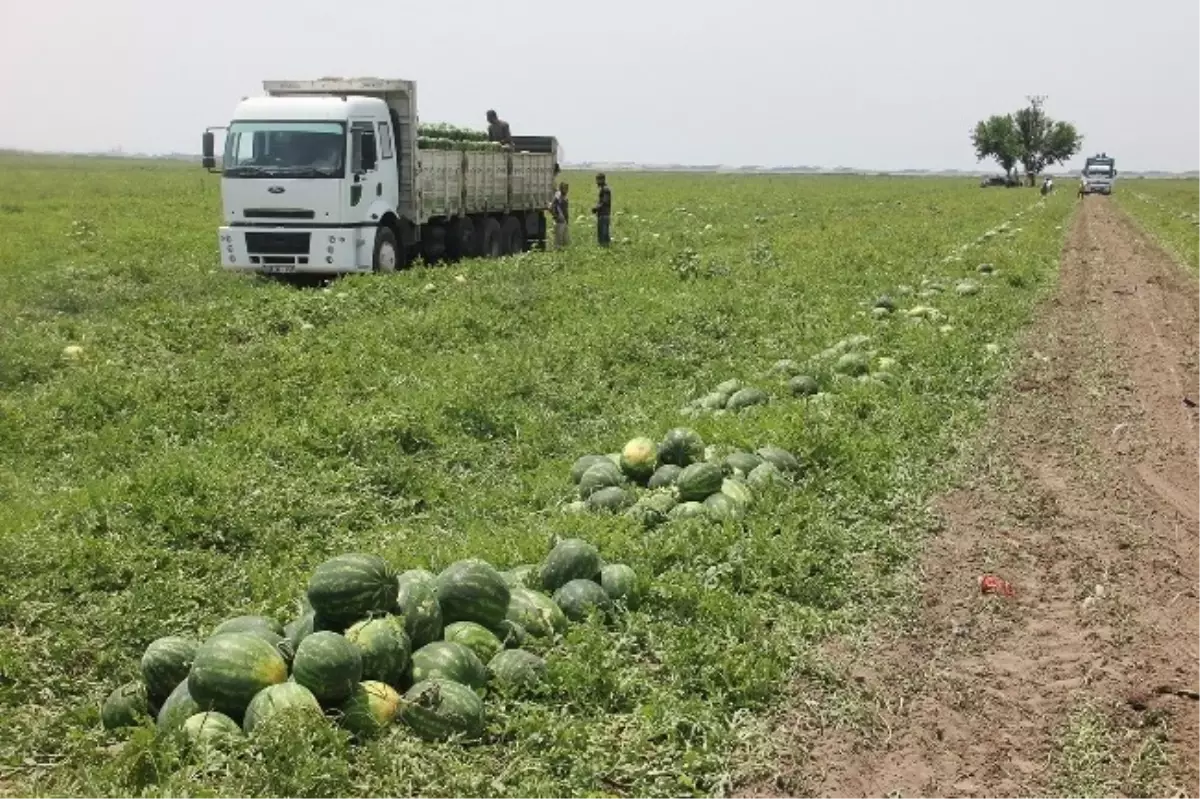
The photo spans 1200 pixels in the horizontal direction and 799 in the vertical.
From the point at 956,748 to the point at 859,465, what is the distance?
12.9ft

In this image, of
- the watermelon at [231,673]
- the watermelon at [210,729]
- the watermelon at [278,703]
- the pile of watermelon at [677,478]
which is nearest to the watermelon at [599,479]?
the pile of watermelon at [677,478]

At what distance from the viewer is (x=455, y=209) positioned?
23.6 metres

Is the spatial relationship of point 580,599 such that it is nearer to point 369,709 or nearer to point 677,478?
point 369,709

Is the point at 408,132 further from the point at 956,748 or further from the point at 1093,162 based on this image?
the point at 1093,162

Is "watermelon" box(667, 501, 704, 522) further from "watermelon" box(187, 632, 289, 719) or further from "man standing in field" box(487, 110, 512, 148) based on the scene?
"man standing in field" box(487, 110, 512, 148)

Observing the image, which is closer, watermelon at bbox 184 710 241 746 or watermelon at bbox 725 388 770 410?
watermelon at bbox 184 710 241 746

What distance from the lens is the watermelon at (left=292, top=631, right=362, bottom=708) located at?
4805 millimetres

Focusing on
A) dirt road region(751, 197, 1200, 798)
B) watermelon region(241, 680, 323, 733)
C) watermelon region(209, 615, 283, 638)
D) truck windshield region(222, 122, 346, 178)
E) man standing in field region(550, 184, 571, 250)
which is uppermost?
truck windshield region(222, 122, 346, 178)

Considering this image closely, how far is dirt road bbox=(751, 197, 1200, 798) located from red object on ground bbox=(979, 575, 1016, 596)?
0.24ft

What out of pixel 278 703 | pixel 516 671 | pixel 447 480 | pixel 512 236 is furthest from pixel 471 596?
pixel 512 236

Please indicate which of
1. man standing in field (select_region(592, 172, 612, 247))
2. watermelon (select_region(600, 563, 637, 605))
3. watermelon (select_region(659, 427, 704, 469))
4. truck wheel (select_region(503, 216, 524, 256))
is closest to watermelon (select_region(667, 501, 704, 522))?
watermelon (select_region(659, 427, 704, 469))

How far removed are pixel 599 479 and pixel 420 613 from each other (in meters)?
3.19

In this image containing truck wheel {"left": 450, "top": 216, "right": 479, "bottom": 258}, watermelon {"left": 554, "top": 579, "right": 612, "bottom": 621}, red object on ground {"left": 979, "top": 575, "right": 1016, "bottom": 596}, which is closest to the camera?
watermelon {"left": 554, "top": 579, "right": 612, "bottom": 621}

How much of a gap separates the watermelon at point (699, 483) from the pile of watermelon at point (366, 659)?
203cm
